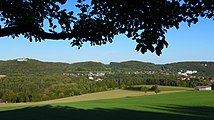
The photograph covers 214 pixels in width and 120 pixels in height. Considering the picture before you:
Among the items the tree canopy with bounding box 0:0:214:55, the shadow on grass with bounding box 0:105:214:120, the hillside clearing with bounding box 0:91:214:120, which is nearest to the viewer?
the tree canopy with bounding box 0:0:214:55

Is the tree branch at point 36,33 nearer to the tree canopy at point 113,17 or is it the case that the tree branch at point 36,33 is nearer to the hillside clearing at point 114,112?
the tree canopy at point 113,17

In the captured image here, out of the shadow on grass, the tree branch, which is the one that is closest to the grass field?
the shadow on grass

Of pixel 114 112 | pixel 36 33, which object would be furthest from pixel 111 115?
pixel 36 33

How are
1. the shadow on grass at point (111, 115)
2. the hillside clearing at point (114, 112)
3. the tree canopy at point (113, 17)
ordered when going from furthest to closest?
the hillside clearing at point (114, 112)
the shadow on grass at point (111, 115)
the tree canopy at point (113, 17)

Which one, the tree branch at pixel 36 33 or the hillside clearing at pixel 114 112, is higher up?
the tree branch at pixel 36 33

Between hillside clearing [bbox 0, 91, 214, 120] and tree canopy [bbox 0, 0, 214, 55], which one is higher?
tree canopy [bbox 0, 0, 214, 55]

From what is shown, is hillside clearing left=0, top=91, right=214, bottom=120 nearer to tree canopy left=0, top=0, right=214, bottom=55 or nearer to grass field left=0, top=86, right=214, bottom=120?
grass field left=0, top=86, right=214, bottom=120

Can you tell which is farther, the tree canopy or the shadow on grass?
the shadow on grass

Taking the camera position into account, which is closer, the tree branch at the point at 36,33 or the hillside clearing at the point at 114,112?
the tree branch at the point at 36,33

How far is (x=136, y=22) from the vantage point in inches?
245

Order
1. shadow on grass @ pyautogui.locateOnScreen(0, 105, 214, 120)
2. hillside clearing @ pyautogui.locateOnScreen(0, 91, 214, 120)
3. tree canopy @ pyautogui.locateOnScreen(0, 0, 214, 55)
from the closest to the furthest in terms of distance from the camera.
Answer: tree canopy @ pyautogui.locateOnScreen(0, 0, 214, 55), shadow on grass @ pyautogui.locateOnScreen(0, 105, 214, 120), hillside clearing @ pyautogui.locateOnScreen(0, 91, 214, 120)

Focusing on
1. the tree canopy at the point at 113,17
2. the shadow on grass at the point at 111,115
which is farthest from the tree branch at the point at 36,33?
the shadow on grass at the point at 111,115

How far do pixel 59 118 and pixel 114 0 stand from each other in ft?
60.8

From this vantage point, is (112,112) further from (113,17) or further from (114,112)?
(113,17)
